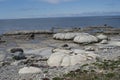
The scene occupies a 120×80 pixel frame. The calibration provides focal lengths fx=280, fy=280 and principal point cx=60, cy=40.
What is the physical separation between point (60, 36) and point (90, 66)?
27279 mm

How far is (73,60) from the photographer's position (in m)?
20.1

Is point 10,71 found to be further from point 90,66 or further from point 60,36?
point 60,36

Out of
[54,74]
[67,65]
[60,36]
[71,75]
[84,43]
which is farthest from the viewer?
[60,36]

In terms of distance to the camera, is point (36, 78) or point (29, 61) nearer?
point (36, 78)

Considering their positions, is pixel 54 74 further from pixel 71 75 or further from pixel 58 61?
pixel 58 61

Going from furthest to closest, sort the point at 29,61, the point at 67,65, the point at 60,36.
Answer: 1. the point at 60,36
2. the point at 29,61
3. the point at 67,65

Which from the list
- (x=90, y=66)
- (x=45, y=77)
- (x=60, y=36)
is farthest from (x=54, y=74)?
(x=60, y=36)

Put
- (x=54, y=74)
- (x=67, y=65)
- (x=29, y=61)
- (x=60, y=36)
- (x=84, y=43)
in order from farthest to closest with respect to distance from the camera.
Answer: (x=60, y=36)
(x=84, y=43)
(x=29, y=61)
(x=67, y=65)
(x=54, y=74)

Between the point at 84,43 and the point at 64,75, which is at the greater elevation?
the point at 64,75

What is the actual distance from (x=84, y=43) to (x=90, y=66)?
19.5 m

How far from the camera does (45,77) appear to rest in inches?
614

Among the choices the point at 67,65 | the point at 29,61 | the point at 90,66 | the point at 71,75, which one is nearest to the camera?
the point at 71,75

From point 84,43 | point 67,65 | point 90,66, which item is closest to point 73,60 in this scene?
point 67,65

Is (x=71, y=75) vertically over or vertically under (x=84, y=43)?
over
